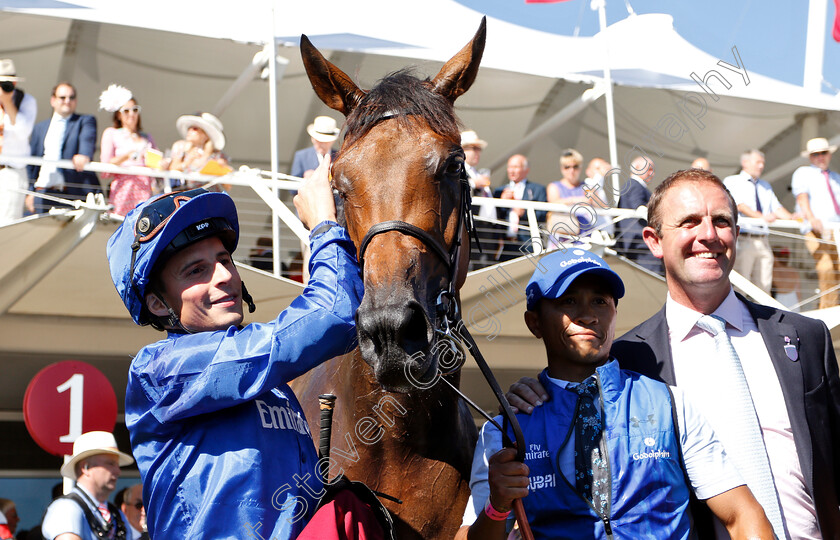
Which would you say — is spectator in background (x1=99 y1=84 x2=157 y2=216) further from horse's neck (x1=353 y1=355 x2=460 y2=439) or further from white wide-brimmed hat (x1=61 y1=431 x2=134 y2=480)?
horse's neck (x1=353 y1=355 x2=460 y2=439)

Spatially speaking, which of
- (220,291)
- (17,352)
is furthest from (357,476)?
(17,352)

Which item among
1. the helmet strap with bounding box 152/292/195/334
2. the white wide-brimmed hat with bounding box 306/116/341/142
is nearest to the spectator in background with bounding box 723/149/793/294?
the white wide-brimmed hat with bounding box 306/116/341/142

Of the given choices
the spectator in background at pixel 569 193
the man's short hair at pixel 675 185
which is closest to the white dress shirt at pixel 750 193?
the spectator in background at pixel 569 193

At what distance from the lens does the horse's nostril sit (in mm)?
2043

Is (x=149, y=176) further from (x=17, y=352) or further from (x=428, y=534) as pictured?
(x=428, y=534)

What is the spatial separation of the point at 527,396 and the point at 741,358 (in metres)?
0.80

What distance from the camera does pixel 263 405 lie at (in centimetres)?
215

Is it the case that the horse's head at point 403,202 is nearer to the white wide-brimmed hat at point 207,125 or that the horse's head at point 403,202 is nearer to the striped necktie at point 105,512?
the striped necktie at point 105,512

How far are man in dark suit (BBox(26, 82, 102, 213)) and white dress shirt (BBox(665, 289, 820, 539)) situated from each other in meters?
5.54

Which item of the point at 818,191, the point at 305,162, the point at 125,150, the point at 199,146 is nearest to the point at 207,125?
the point at 199,146

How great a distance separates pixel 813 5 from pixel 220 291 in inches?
413

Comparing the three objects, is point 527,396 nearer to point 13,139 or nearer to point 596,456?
point 596,456

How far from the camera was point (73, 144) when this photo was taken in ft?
23.5

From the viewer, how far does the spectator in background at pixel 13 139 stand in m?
6.94
